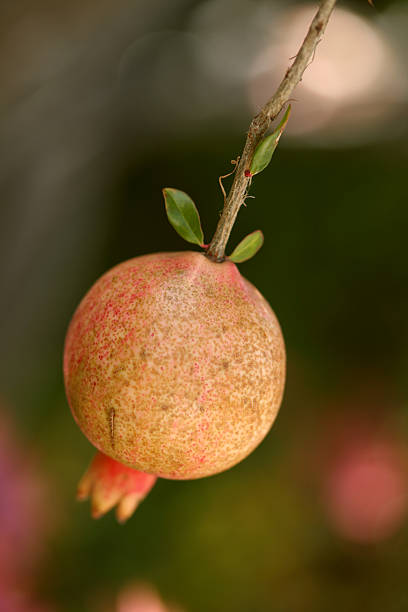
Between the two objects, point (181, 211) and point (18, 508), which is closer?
point (181, 211)

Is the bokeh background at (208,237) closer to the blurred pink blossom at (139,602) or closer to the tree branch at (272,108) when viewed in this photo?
the blurred pink blossom at (139,602)

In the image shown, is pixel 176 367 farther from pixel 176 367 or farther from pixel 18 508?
pixel 18 508

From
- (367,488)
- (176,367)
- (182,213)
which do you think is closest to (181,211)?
(182,213)

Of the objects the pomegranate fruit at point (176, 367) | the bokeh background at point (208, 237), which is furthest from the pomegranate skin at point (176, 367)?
the bokeh background at point (208, 237)

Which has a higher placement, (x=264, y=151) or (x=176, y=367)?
(x=264, y=151)

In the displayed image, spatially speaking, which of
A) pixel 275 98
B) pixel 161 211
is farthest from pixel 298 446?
pixel 275 98

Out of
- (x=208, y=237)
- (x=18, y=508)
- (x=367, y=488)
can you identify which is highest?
(x=208, y=237)

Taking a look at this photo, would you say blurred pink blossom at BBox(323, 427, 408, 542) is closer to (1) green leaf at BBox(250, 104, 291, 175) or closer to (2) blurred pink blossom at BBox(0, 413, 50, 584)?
(2) blurred pink blossom at BBox(0, 413, 50, 584)

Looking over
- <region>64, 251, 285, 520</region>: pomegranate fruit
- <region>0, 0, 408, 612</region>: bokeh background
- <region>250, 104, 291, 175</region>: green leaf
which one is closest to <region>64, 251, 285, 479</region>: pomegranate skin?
<region>64, 251, 285, 520</region>: pomegranate fruit
